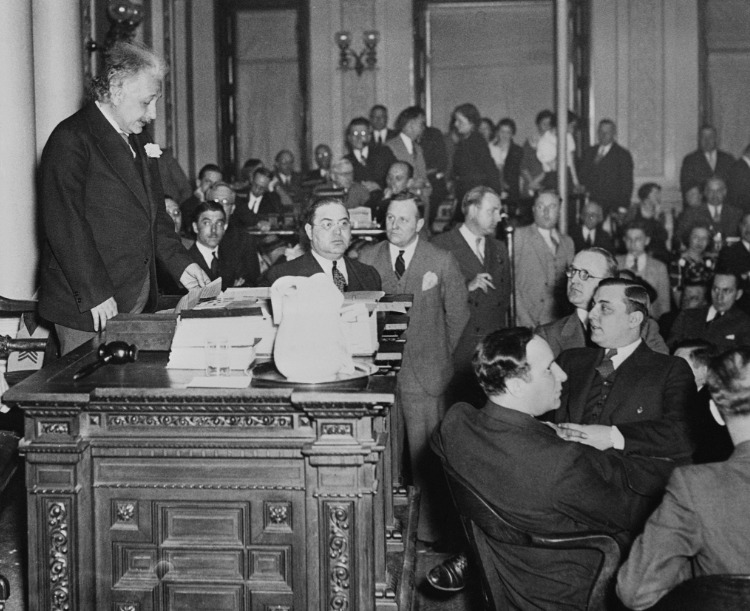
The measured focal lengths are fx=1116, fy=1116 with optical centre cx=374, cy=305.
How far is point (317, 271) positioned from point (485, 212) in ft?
6.45

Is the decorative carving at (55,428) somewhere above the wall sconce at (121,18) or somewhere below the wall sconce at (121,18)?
below

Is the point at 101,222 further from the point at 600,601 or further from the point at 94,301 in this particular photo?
the point at 600,601

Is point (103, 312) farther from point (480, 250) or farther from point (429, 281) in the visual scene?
point (480, 250)

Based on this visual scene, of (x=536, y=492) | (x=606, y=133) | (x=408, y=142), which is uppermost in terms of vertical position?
(x=606, y=133)

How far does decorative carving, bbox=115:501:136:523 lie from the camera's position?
2.96 metres

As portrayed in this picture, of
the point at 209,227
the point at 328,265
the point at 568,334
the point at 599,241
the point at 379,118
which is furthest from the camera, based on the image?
the point at 379,118

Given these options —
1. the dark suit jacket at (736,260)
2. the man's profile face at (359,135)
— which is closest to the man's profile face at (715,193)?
the dark suit jacket at (736,260)

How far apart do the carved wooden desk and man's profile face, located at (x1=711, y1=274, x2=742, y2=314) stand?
13.6ft

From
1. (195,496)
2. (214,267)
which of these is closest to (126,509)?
(195,496)

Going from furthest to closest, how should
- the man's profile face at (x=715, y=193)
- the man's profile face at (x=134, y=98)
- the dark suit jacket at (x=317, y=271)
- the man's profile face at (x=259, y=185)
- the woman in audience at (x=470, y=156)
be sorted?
1. the woman in audience at (x=470, y=156)
2. the man's profile face at (x=715, y=193)
3. the man's profile face at (x=259, y=185)
4. the dark suit jacket at (x=317, y=271)
5. the man's profile face at (x=134, y=98)

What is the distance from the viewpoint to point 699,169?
43.0 ft

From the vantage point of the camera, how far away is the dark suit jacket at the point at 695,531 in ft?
7.71

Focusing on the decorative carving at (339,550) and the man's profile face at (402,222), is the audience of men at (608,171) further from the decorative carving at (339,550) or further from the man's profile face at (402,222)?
the decorative carving at (339,550)

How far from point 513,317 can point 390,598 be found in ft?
13.8
